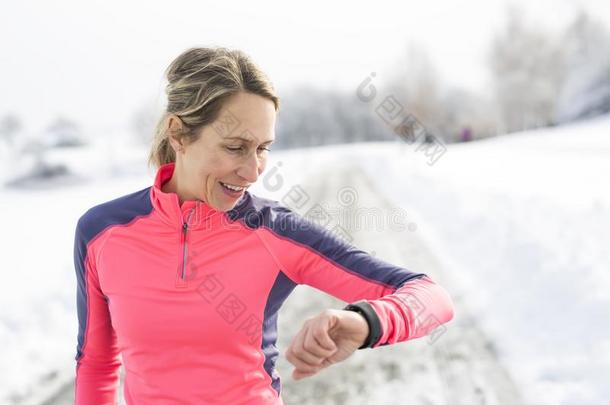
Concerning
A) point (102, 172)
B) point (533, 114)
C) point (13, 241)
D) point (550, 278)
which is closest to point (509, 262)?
point (550, 278)

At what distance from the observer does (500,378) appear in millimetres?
3629

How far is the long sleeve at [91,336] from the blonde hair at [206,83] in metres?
0.43

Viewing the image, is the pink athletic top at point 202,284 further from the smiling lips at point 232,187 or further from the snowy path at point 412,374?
the snowy path at point 412,374

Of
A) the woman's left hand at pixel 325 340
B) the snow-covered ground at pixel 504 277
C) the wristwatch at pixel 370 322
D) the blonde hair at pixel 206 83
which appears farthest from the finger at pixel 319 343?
the snow-covered ground at pixel 504 277

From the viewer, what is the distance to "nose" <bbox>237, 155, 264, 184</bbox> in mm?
1348

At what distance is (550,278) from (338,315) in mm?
5213

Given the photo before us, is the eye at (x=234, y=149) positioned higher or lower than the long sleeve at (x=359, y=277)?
higher

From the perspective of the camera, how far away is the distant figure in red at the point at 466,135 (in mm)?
52675

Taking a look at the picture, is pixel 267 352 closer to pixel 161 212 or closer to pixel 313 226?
pixel 313 226

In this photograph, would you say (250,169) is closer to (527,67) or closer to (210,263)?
(210,263)

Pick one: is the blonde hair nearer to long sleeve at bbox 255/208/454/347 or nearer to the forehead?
the forehead

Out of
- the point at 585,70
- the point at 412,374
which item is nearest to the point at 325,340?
the point at 412,374

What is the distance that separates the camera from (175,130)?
4.77 ft

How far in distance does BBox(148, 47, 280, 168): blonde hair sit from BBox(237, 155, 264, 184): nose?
138 millimetres
